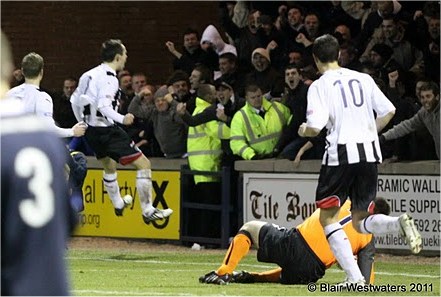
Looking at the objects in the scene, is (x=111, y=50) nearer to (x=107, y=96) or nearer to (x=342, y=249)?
(x=107, y=96)

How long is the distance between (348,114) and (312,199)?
498cm

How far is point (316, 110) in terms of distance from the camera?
32.4ft

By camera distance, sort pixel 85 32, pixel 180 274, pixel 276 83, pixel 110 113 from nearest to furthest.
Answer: pixel 180 274
pixel 110 113
pixel 276 83
pixel 85 32

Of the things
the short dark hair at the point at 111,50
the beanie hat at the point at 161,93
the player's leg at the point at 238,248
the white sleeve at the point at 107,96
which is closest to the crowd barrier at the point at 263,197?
the beanie hat at the point at 161,93

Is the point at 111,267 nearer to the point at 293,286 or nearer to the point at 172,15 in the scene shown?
the point at 293,286

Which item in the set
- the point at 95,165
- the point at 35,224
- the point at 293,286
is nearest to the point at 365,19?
the point at 95,165

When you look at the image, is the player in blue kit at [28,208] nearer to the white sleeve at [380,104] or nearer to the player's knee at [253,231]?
the white sleeve at [380,104]

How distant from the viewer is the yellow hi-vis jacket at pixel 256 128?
15.0 meters

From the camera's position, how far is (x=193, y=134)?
15.7 meters

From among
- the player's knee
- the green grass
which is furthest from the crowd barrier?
the player's knee

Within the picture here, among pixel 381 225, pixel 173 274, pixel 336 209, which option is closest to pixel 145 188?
pixel 173 274

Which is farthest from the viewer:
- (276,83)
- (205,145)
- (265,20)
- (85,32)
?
(85,32)

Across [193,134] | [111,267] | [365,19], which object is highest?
[365,19]

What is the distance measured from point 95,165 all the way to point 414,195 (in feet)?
15.6
